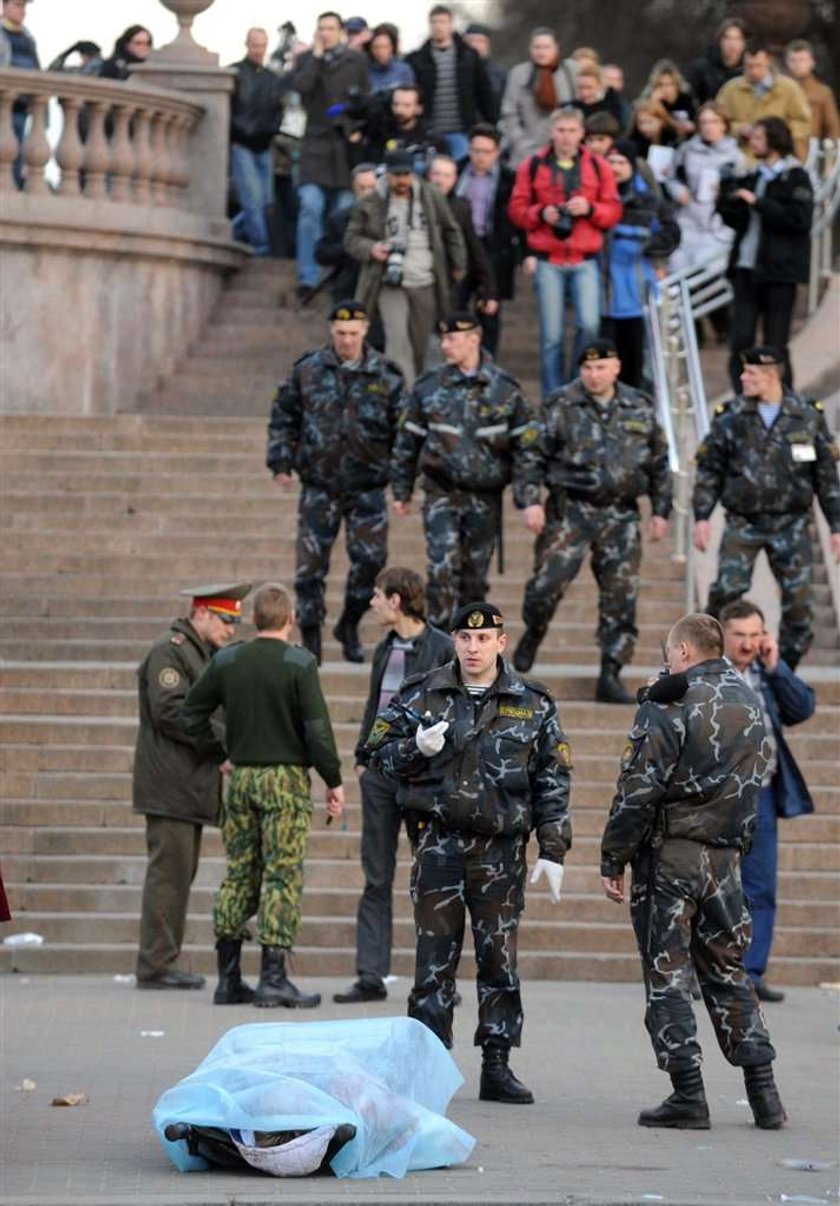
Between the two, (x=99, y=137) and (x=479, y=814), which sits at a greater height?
(x=99, y=137)

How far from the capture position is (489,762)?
33.4ft

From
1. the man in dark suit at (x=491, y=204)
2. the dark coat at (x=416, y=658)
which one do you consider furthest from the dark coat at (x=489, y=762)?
the man in dark suit at (x=491, y=204)

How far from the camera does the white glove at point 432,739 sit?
398 inches

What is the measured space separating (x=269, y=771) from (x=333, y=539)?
3.93 m

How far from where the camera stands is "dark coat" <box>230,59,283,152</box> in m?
22.9

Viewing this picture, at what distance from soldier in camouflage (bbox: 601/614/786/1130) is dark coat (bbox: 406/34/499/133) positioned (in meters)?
13.2

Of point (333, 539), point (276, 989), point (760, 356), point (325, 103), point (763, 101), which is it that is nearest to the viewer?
point (276, 989)

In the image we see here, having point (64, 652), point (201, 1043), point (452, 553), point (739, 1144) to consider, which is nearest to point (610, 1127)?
point (739, 1144)

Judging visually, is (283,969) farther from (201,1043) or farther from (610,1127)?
(610,1127)

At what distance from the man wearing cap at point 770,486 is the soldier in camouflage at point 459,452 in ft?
3.10

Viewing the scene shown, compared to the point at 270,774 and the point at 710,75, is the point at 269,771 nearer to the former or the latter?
the point at 270,774

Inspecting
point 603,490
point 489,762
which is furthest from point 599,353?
point 489,762

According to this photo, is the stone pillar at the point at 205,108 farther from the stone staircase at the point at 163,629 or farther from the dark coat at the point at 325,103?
the stone staircase at the point at 163,629

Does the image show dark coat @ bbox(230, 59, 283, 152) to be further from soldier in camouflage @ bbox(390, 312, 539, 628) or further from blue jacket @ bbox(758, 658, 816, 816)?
blue jacket @ bbox(758, 658, 816, 816)
